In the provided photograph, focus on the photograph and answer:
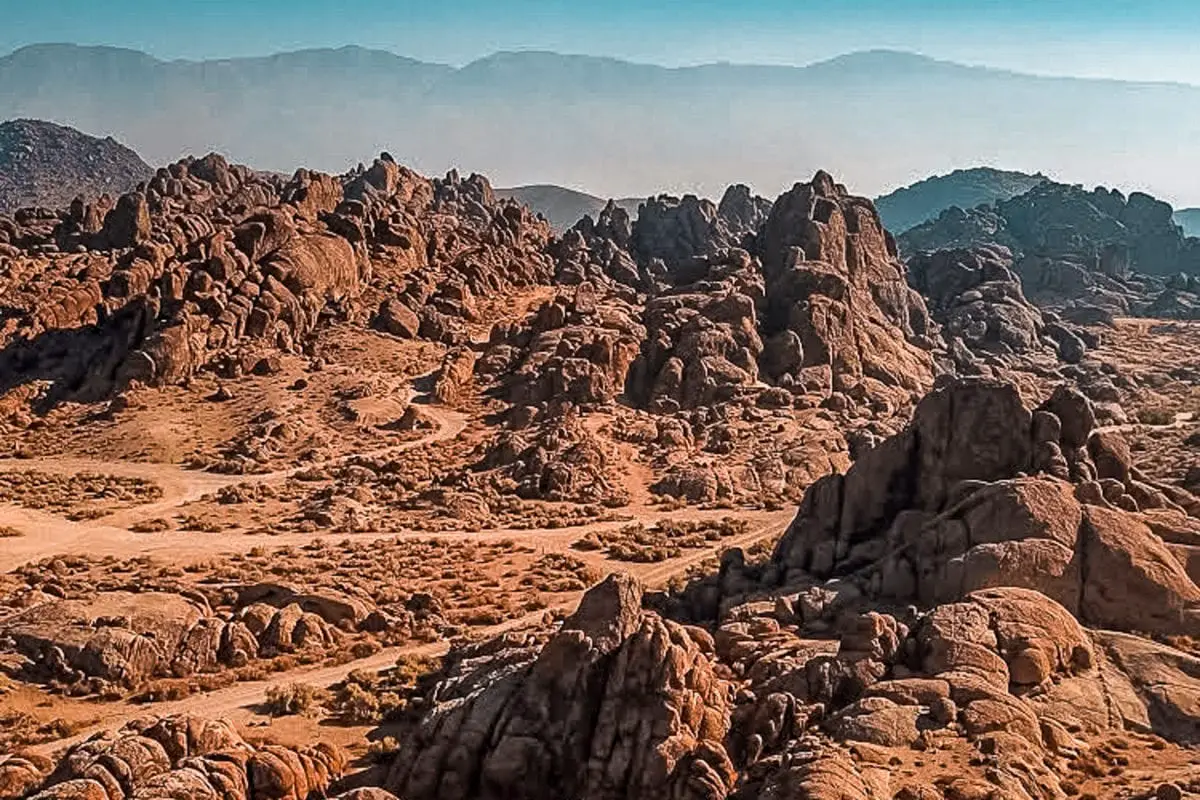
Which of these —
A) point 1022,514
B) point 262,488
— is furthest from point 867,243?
point 1022,514

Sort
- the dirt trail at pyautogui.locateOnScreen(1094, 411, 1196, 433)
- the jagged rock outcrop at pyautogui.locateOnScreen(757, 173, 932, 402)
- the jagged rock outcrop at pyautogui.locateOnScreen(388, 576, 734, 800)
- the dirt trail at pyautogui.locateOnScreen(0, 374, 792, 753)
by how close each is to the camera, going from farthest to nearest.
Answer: the jagged rock outcrop at pyautogui.locateOnScreen(757, 173, 932, 402) < the dirt trail at pyautogui.locateOnScreen(1094, 411, 1196, 433) < the dirt trail at pyautogui.locateOnScreen(0, 374, 792, 753) < the jagged rock outcrop at pyautogui.locateOnScreen(388, 576, 734, 800)

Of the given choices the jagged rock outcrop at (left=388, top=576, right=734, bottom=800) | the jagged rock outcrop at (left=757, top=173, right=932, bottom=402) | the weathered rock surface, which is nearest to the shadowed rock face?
the jagged rock outcrop at (left=388, top=576, right=734, bottom=800)

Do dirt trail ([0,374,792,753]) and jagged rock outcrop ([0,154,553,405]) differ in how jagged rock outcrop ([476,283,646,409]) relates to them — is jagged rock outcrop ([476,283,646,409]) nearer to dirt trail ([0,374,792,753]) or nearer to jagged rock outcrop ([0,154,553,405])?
jagged rock outcrop ([0,154,553,405])

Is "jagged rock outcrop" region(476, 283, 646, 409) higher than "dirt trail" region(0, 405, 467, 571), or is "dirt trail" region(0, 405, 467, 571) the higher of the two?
"jagged rock outcrop" region(476, 283, 646, 409)

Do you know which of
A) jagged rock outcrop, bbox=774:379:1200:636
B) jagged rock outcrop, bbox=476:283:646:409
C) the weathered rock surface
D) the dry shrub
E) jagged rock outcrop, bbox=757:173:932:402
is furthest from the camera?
jagged rock outcrop, bbox=757:173:932:402

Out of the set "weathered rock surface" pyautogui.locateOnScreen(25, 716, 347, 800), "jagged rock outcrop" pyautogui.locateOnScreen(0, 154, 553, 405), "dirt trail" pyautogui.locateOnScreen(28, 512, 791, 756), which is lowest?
"dirt trail" pyautogui.locateOnScreen(28, 512, 791, 756)

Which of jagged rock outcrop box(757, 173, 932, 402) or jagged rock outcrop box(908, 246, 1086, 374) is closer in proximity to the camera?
jagged rock outcrop box(757, 173, 932, 402)
